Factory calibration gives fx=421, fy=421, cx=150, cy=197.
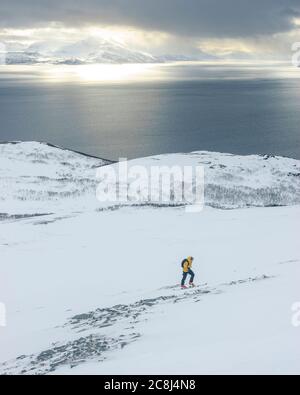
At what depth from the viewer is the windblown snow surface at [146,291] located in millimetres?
11391

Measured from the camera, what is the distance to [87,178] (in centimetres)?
5247

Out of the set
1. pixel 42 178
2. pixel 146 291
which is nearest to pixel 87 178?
pixel 42 178

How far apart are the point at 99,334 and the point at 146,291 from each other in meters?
5.04

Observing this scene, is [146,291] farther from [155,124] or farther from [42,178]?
[155,124]

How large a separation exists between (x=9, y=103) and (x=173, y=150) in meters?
102

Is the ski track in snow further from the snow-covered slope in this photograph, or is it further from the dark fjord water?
the dark fjord water

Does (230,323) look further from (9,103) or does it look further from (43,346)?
(9,103)

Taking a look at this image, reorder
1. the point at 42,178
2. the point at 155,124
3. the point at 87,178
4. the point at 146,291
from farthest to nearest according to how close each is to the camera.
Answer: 1. the point at 155,124
2. the point at 87,178
3. the point at 42,178
4. the point at 146,291

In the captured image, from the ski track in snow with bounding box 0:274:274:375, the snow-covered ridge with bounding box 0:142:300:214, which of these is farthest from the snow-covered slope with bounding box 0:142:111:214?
the ski track in snow with bounding box 0:274:274:375

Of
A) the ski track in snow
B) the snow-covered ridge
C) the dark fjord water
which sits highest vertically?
the dark fjord water

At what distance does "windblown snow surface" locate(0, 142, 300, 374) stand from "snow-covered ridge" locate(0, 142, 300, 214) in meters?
1.32

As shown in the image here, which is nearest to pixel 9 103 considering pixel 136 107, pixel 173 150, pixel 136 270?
pixel 136 107

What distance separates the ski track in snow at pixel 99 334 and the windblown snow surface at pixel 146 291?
0.06 metres

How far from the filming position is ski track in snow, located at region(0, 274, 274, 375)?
12.9 metres
